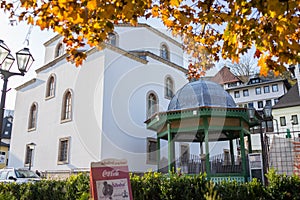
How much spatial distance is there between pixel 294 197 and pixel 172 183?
2705 mm

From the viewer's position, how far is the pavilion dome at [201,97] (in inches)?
544

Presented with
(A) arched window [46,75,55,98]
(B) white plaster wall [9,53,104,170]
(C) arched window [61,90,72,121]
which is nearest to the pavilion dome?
(B) white plaster wall [9,53,104,170]

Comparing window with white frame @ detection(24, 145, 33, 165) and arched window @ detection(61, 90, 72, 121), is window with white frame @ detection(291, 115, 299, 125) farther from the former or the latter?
window with white frame @ detection(24, 145, 33, 165)

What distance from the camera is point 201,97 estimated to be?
13867mm

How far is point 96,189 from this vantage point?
5.28m

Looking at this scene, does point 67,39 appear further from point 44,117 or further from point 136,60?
point 44,117

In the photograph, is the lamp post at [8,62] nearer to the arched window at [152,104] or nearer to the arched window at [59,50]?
the arched window at [152,104]

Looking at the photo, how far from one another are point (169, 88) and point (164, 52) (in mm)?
3576

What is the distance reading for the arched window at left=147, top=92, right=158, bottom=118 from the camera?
20.8 m

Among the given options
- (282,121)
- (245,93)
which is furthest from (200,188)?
(245,93)

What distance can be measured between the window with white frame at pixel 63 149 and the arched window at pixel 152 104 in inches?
238

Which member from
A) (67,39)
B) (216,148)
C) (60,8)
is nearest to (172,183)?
(67,39)

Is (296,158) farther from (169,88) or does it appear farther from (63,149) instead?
(63,149)

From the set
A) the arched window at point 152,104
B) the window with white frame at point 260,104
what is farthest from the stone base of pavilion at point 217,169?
the window with white frame at point 260,104
